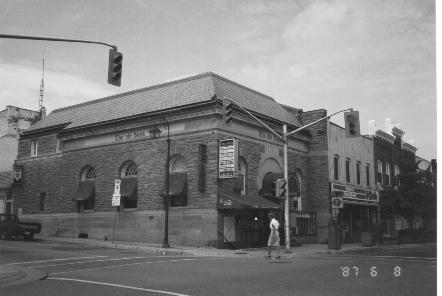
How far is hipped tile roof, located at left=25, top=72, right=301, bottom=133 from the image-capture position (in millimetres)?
30586

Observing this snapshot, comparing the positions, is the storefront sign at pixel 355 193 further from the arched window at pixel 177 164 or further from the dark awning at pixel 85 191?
the dark awning at pixel 85 191

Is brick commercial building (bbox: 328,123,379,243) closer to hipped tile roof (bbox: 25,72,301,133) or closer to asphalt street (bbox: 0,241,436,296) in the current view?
hipped tile roof (bbox: 25,72,301,133)

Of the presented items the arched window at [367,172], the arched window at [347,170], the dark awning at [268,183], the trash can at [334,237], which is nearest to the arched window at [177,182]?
the dark awning at [268,183]

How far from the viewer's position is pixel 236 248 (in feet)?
90.8

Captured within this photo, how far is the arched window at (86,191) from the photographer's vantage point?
33406mm

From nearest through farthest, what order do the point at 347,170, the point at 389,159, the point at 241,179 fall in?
the point at 241,179 < the point at 347,170 < the point at 389,159

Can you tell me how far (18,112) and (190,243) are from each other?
29.7 meters

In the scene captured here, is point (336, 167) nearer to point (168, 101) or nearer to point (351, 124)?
point (168, 101)

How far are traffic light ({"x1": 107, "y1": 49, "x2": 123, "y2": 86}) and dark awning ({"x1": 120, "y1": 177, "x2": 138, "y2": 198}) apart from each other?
1570 centimetres

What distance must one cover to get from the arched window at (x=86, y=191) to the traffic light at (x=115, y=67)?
61.2 feet

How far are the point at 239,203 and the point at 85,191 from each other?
12.5 metres

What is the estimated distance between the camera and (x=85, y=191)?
33531 millimetres

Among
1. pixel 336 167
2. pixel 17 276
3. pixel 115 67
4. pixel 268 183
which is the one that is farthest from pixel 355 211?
pixel 17 276

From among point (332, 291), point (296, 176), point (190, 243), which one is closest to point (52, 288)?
point (332, 291)
